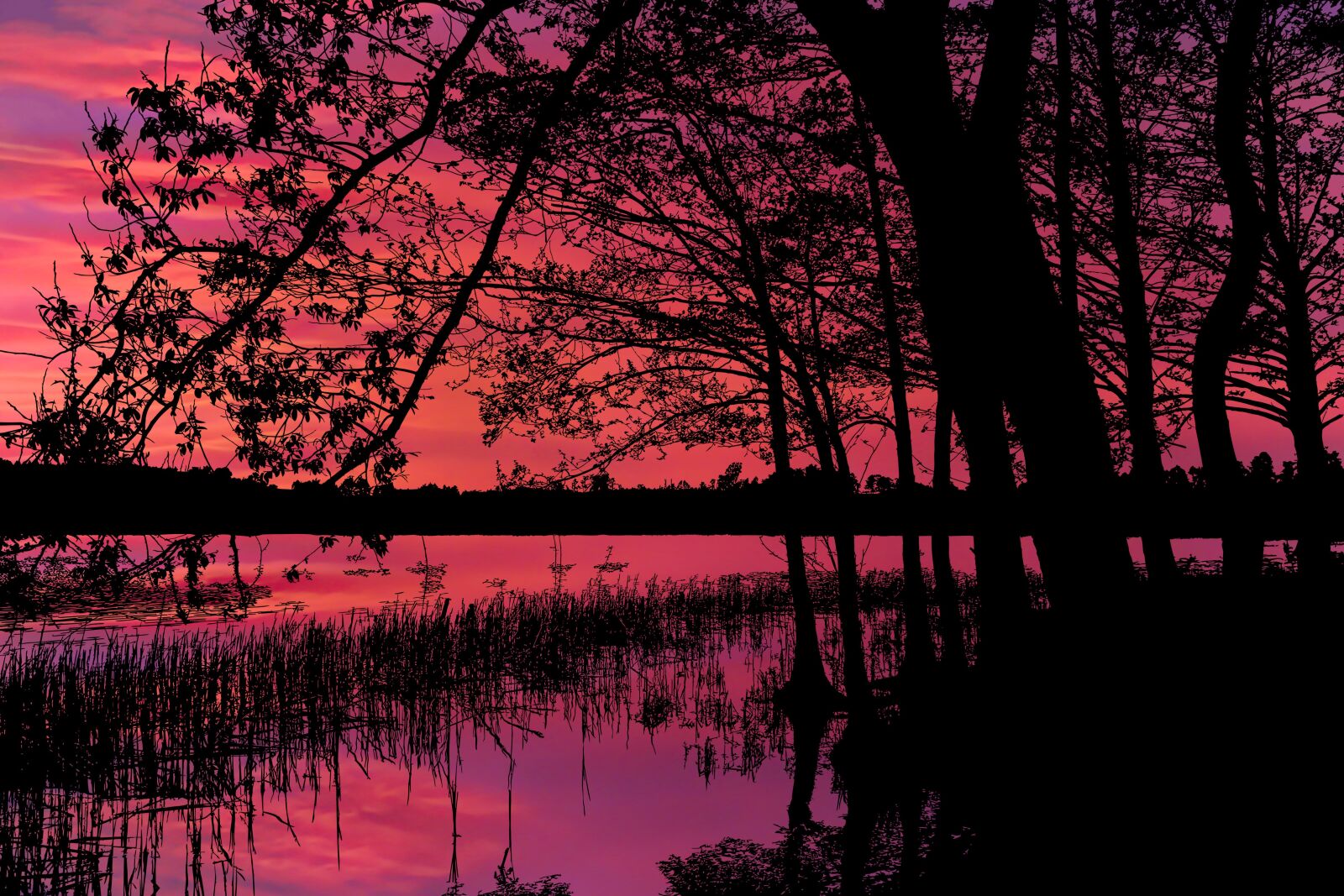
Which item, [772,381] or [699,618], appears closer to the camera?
[772,381]

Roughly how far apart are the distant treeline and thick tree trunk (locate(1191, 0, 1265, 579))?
4.90m

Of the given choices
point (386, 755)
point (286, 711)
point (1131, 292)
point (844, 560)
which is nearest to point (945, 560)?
point (844, 560)

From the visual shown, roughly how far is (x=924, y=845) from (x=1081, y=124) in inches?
436

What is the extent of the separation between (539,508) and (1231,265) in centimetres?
815

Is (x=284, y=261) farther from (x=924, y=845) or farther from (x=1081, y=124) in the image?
(x=1081, y=124)

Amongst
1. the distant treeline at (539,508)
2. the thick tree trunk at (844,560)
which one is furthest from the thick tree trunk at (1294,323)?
the distant treeline at (539,508)

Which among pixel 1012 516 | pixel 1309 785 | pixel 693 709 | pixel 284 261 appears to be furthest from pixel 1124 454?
pixel 284 261

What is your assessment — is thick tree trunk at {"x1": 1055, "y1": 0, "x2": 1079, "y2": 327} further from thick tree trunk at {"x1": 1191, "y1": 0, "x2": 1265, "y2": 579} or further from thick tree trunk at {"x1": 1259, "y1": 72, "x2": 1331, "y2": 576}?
thick tree trunk at {"x1": 1259, "y1": 72, "x2": 1331, "y2": 576}

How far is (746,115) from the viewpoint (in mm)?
13391

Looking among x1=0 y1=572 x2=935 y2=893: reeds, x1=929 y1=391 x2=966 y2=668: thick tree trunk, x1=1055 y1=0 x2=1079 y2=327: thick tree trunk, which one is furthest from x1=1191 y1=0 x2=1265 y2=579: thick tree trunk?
x1=0 y1=572 x2=935 y2=893: reeds

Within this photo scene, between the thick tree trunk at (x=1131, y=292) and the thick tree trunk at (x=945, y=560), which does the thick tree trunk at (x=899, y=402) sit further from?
the thick tree trunk at (x=1131, y=292)

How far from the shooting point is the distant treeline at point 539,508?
13.4 feet

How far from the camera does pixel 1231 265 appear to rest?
30.3ft

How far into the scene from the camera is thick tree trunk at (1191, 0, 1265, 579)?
8.80 m
